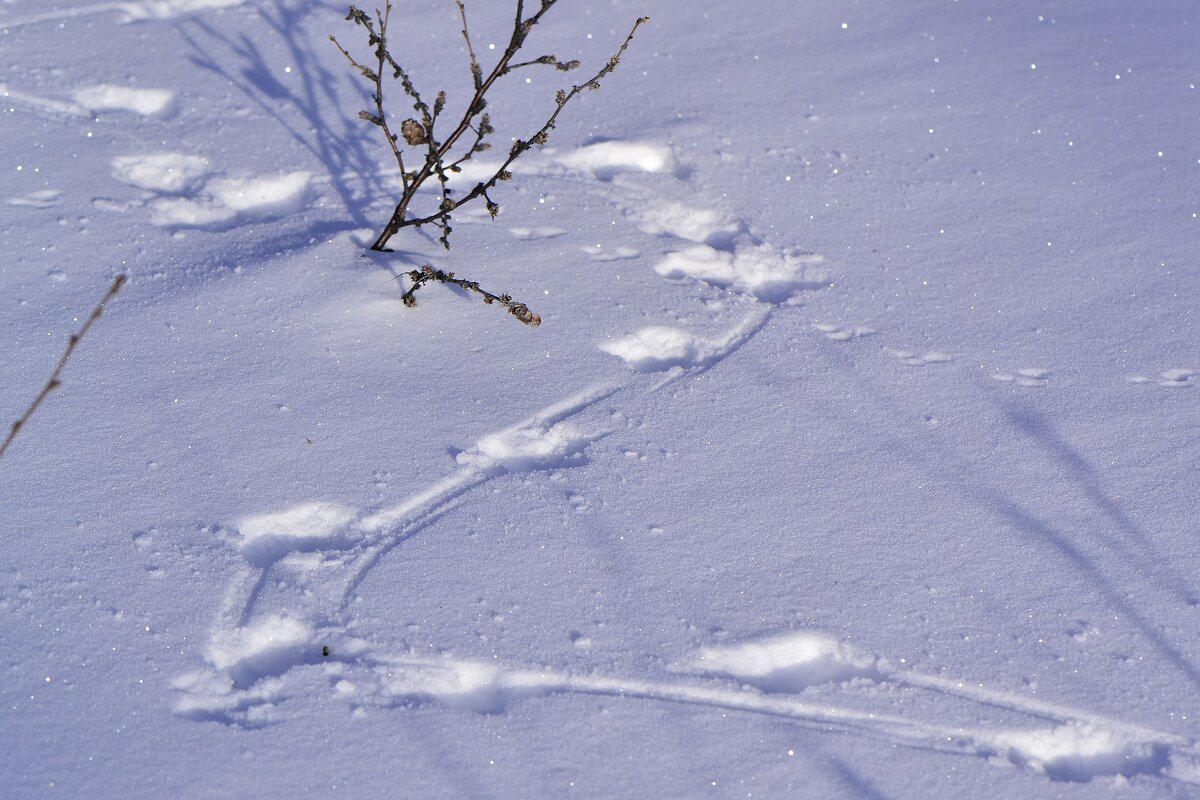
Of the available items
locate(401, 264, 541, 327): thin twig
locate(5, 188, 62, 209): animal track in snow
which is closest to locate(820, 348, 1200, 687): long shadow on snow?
locate(401, 264, 541, 327): thin twig

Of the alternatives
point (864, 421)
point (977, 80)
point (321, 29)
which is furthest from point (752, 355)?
point (321, 29)

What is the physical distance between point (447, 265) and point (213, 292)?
557 mm

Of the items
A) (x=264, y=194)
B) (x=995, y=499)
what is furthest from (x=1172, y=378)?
(x=264, y=194)

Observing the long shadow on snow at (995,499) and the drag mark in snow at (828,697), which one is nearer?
the drag mark in snow at (828,697)

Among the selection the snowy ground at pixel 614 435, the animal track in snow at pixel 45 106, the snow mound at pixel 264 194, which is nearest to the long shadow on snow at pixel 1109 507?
the snowy ground at pixel 614 435

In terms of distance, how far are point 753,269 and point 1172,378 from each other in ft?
3.29

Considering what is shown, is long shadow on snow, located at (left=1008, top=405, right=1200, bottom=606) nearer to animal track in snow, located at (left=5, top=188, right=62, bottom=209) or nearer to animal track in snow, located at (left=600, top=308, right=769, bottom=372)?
animal track in snow, located at (left=600, top=308, right=769, bottom=372)

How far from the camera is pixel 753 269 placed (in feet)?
8.59

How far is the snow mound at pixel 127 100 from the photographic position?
3014mm

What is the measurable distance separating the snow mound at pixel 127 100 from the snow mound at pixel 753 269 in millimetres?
1593

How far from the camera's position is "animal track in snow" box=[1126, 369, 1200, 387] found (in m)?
2.35

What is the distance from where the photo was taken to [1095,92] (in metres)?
3.23

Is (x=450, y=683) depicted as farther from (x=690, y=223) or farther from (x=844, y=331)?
(x=690, y=223)

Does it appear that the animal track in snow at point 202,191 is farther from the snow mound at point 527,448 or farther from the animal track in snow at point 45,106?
the snow mound at point 527,448
